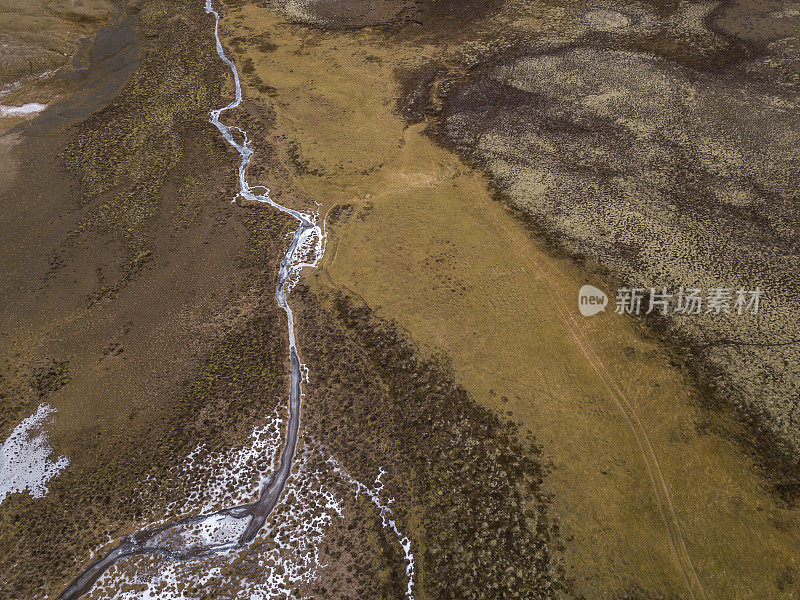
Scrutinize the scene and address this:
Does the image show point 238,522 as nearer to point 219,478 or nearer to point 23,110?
point 219,478

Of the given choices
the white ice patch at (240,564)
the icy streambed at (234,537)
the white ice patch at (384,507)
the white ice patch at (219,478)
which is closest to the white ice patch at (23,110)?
→ the white ice patch at (219,478)

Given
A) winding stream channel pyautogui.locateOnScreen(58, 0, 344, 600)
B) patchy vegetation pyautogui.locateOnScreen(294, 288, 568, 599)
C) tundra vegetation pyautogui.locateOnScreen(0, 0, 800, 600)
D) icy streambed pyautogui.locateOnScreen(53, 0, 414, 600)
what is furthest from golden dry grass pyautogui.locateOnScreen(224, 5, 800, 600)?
icy streambed pyautogui.locateOnScreen(53, 0, 414, 600)

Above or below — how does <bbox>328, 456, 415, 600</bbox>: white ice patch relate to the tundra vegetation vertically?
below

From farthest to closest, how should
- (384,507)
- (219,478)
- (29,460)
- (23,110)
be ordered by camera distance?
(23,110) → (29,460) → (219,478) → (384,507)

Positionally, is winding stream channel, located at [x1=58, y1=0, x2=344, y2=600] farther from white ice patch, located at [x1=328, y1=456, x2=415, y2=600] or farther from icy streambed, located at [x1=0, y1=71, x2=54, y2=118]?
icy streambed, located at [x1=0, y1=71, x2=54, y2=118]

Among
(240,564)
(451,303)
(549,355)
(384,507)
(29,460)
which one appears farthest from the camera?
(451,303)

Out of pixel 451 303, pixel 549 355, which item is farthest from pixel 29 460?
pixel 549 355
